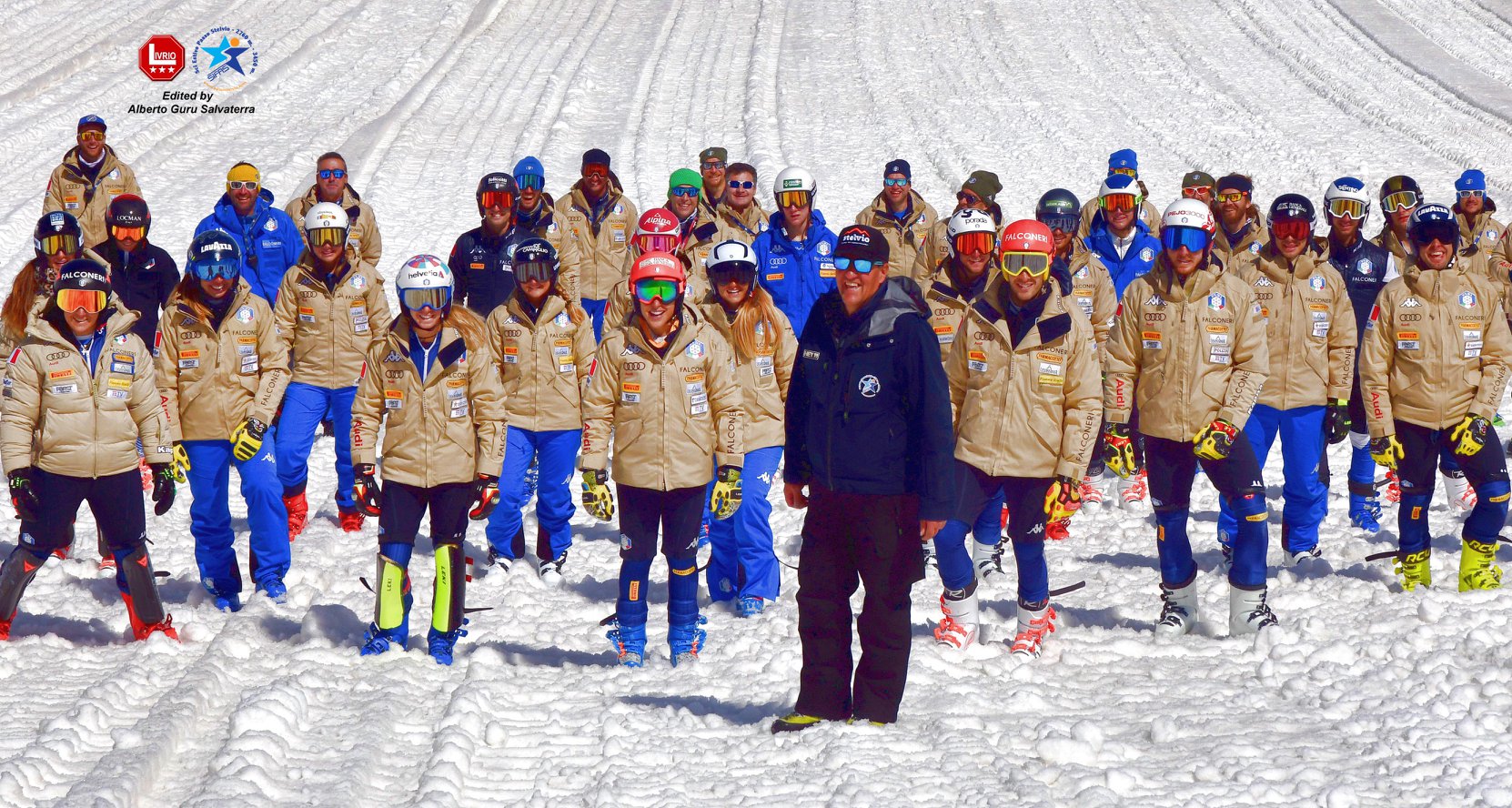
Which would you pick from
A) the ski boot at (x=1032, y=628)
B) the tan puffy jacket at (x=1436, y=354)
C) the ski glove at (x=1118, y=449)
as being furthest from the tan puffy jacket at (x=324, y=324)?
the tan puffy jacket at (x=1436, y=354)

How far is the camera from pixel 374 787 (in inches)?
228

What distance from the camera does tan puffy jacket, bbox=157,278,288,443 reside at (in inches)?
353

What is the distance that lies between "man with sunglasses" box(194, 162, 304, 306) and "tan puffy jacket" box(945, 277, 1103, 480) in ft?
22.3

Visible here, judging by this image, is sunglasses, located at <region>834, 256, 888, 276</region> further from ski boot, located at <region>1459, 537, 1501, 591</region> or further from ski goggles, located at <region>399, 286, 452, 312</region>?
ski boot, located at <region>1459, 537, 1501, 591</region>

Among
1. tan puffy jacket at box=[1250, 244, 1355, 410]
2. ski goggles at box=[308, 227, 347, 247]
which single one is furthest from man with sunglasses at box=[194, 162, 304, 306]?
tan puffy jacket at box=[1250, 244, 1355, 410]

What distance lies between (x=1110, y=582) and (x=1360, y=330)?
3.01m

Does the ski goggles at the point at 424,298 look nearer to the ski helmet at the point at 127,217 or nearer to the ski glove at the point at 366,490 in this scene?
the ski glove at the point at 366,490

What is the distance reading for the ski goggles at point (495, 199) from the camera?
1120 centimetres

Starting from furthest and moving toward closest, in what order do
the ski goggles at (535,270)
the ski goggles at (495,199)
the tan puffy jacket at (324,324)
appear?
the ski goggles at (495,199)
the tan puffy jacket at (324,324)
the ski goggles at (535,270)

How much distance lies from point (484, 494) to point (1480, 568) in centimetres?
545

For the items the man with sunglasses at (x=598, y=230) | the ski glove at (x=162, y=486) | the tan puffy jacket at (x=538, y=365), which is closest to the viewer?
the ski glove at (x=162, y=486)

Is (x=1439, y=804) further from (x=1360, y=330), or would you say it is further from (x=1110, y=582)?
(x=1360, y=330)

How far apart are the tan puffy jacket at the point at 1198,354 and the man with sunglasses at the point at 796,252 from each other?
346 centimetres

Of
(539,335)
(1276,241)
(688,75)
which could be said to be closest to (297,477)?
(539,335)
